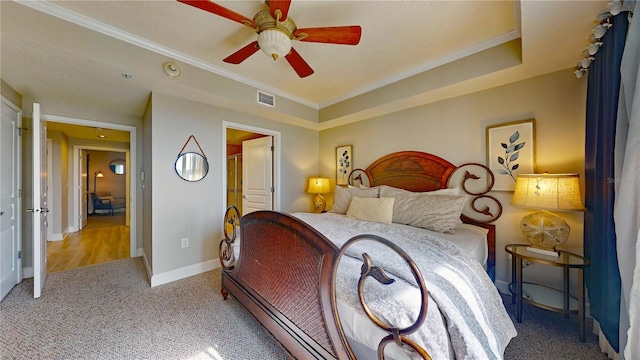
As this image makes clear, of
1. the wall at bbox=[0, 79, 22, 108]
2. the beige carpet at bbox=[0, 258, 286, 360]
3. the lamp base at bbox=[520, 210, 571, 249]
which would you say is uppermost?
the wall at bbox=[0, 79, 22, 108]

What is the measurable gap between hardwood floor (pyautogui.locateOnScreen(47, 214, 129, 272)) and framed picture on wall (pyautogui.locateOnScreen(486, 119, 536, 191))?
5.30 m

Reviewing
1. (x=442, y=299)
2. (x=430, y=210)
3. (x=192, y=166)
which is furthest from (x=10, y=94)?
(x=430, y=210)

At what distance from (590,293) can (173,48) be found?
4213 millimetres

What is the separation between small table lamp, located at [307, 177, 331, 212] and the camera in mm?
3938

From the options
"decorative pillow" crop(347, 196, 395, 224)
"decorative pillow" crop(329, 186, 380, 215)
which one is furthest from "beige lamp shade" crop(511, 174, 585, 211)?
"decorative pillow" crop(329, 186, 380, 215)

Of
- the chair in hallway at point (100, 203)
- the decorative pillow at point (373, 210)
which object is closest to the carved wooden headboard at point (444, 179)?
the decorative pillow at point (373, 210)

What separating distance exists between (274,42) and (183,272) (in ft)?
9.25

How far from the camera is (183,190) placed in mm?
2803

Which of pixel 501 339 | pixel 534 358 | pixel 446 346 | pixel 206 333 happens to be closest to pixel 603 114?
pixel 501 339

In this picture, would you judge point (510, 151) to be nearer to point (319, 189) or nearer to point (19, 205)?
point (319, 189)

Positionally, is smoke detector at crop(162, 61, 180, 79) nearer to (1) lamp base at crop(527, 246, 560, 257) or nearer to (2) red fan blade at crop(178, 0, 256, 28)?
(2) red fan blade at crop(178, 0, 256, 28)

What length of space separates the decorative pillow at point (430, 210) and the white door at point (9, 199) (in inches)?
158

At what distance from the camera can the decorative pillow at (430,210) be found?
216 cm

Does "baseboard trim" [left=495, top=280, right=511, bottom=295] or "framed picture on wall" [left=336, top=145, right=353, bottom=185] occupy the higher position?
"framed picture on wall" [left=336, top=145, right=353, bottom=185]
